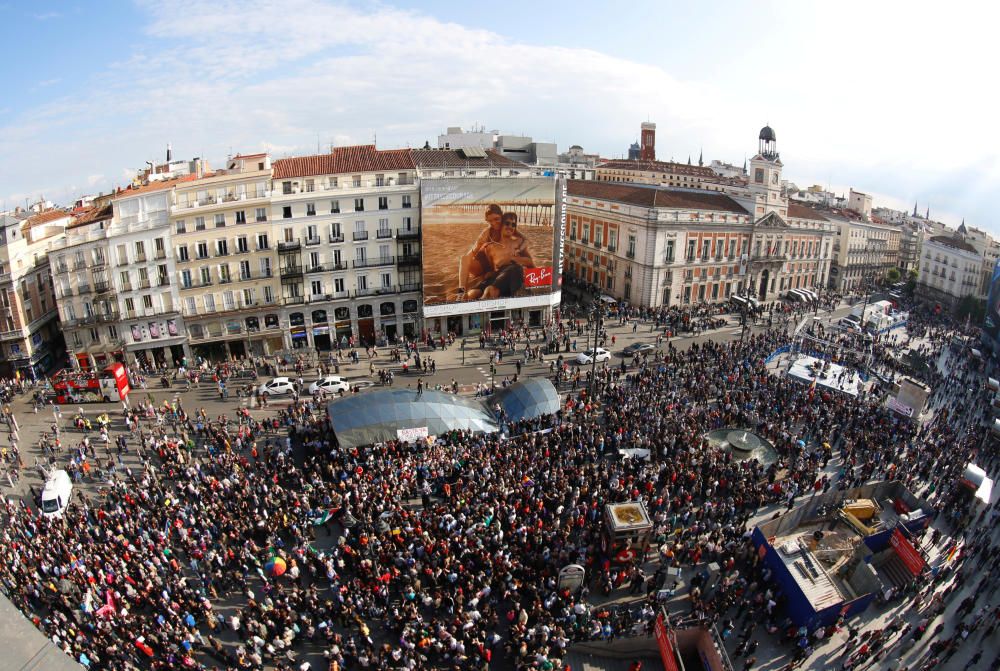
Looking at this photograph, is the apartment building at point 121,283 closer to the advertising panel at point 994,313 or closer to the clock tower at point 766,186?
the clock tower at point 766,186

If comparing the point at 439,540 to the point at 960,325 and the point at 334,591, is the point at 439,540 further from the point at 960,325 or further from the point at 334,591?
the point at 960,325

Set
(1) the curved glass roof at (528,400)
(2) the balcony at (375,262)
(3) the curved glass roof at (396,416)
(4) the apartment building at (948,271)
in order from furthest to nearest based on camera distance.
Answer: (4) the apartment building at (948,271) → (2) the balcony at (375,262) → (1) the curved glass roof at (528,400) → (3) the curved glass roof at (396,416)

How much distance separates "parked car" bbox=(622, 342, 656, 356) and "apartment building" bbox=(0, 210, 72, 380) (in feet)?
135

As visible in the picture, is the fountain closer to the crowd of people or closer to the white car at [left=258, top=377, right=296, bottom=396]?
the crowd of people

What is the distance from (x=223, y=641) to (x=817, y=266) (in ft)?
252

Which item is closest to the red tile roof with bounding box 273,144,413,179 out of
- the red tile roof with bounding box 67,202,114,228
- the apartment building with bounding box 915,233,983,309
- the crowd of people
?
the red tile roof with bounding box 67,202,114,228

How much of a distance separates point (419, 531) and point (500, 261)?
28813 millimetres

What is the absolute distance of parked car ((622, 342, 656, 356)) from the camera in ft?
151

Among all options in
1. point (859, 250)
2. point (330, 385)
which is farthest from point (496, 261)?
point (859, 250)

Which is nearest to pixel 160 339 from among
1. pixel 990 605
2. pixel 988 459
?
pixel 990 605

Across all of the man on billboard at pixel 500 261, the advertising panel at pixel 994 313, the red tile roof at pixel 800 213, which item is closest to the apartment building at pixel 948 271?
the advertising panel at pixel 994 313

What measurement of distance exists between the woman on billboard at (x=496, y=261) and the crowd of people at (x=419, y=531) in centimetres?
1569

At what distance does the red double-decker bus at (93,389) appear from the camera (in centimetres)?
3575

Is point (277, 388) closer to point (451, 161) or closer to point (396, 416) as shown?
point (396, 416)
